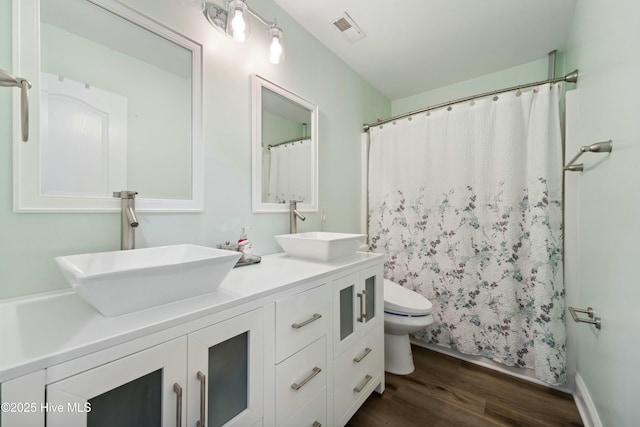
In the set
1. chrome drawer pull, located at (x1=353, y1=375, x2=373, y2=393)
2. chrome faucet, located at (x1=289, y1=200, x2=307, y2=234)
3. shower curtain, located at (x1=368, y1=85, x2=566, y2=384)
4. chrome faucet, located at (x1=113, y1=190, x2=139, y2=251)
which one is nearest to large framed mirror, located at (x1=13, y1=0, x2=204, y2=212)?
chrome faucet, located at (x1=113, y1=190, x2=139, y2=251)

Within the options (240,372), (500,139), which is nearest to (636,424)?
(240,372)

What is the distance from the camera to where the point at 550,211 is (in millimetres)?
1539

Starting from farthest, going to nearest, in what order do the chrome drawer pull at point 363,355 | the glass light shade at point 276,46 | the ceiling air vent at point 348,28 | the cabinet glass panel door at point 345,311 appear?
the ceiling air vent at point 348,28 < the glass light shade at point 276,46 < the chrome drawer pull at point 363,355 < the cabinet glass panel door at point 345,311

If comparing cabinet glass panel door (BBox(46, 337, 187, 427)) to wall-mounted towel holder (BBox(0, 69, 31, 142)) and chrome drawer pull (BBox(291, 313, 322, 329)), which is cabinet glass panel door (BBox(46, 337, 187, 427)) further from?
wall-mounted towel holder (BBox(0, 69, 31, 142))

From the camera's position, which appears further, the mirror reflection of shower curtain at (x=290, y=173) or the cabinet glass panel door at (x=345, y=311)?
the mirror reflection of shower curtain at (x=290, y=173)

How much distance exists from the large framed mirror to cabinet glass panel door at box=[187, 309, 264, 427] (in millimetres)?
611

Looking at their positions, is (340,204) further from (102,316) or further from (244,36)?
(102,316)

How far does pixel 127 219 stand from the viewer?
0.90 metres

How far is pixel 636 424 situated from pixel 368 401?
42.2 inches

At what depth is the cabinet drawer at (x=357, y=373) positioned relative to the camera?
1.13 m

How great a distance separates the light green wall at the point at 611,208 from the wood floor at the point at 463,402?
281mm

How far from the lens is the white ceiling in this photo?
4.91ft

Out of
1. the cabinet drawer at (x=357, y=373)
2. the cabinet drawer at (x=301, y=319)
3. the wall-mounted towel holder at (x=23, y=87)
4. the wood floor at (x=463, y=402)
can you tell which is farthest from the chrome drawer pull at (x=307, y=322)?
the wall-mounted towel holder at (x=23, y=87)

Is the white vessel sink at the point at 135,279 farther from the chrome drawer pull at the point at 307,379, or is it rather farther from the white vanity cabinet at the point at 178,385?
the chrome drawer pull at the point at 307,379
